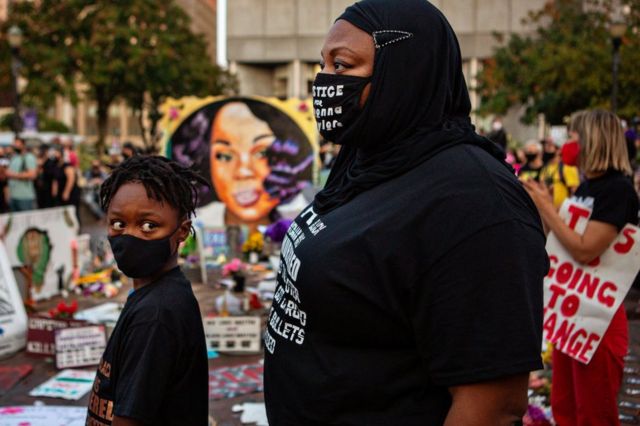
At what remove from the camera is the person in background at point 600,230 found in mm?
3287

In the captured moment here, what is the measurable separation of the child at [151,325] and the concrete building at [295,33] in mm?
41235

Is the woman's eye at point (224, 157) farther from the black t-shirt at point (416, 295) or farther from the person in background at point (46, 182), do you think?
the black t-shirt at point (416, 295)

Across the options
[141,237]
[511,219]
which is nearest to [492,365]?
[511,219]

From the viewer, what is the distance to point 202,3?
357 ft

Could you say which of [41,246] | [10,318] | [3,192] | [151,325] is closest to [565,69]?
[3,192]

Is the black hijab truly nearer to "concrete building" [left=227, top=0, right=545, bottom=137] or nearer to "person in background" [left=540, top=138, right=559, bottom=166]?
"person in background" [left=540, top=138, right=559, bottom=166]

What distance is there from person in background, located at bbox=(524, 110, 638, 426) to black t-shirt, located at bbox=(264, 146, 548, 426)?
1.93 metres

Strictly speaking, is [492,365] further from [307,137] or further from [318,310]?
[307,137]

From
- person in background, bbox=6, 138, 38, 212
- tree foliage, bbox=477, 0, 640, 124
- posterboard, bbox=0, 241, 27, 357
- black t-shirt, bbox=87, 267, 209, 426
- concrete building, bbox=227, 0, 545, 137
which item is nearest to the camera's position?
black t-shirt, bbox=87, 267, 209, 426

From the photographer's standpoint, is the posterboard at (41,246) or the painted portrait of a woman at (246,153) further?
the painted portrait of a woman at (246,153)

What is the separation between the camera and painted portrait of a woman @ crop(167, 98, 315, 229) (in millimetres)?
13789

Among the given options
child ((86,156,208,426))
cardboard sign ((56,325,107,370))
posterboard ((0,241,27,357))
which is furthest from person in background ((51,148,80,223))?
child ((86,156,208,426))

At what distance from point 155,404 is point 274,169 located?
38.8ft

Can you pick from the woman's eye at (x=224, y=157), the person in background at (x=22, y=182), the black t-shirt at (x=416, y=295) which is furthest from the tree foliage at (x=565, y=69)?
the black t-shirt at (x=416, y=295)
